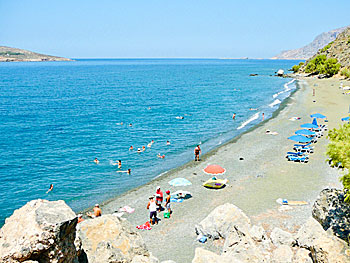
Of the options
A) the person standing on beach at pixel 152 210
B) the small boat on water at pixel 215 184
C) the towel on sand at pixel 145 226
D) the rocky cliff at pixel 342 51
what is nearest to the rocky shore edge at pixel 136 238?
the person standing on beach at pixel 152 210

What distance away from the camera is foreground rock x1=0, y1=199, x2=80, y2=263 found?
722 cm

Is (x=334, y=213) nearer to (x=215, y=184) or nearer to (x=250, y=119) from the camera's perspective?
(x=215, y=184)

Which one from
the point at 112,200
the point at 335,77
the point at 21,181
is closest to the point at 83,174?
the point at 21,181

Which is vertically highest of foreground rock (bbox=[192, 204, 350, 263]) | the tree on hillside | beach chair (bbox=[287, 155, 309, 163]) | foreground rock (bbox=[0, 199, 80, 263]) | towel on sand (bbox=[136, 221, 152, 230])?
the tree on hillside

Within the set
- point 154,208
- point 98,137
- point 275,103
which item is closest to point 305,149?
point 154,208

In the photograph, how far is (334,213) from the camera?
38.8 ft

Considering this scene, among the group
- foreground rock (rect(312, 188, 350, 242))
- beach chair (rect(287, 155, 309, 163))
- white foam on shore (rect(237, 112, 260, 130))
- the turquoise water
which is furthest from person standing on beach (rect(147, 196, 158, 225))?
white foam on shore (rect(237, 112, 260, 130))

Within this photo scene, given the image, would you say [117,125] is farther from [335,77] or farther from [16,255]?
[335,77]

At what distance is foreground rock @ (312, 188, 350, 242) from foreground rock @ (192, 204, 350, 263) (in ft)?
1.05

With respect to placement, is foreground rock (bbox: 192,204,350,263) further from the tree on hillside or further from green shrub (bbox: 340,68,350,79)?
green shrub (bbox: 340,68,350,79)

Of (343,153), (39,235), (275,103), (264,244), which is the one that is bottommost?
(275,103)

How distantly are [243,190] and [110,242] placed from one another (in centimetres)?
1350

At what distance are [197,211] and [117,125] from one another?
31.9m

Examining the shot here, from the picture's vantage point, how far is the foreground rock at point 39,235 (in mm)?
7219
